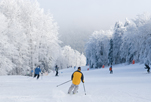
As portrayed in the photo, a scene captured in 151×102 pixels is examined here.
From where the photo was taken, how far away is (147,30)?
23141 mm

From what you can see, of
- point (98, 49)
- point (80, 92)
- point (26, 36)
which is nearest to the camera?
point (80, 92)

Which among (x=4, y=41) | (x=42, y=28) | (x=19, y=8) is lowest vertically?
(x=4, y=41)

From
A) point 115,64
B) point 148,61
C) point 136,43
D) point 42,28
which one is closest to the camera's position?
point 148,61

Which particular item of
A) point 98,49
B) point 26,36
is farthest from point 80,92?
point 98,49

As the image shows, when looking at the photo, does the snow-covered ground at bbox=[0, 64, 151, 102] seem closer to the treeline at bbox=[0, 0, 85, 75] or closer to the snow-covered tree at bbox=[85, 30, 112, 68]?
the treeline at bbox=[0, 0, 85, 75]

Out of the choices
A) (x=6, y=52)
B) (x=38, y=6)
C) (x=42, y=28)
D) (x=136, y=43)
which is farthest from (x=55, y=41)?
(x=136, y=43)

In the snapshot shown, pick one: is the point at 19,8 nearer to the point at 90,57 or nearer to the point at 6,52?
the point at 6,52

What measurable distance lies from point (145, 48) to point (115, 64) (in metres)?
26.2

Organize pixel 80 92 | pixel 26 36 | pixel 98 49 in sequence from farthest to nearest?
pixel 98 49 < pixel 26 36 < pixel 80 92

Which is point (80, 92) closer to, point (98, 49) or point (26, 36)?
point (26, 36)

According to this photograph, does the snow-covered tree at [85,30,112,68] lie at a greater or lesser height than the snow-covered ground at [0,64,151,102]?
greater

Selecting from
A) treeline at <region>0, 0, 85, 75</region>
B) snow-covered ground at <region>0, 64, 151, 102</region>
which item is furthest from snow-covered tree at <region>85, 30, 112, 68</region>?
snow-covered ground at <region>0, 64, 151, 102</region>

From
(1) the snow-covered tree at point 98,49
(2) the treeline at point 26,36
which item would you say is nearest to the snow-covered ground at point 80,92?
(2) the treeline at point 26,36

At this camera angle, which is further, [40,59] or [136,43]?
[40,59]
